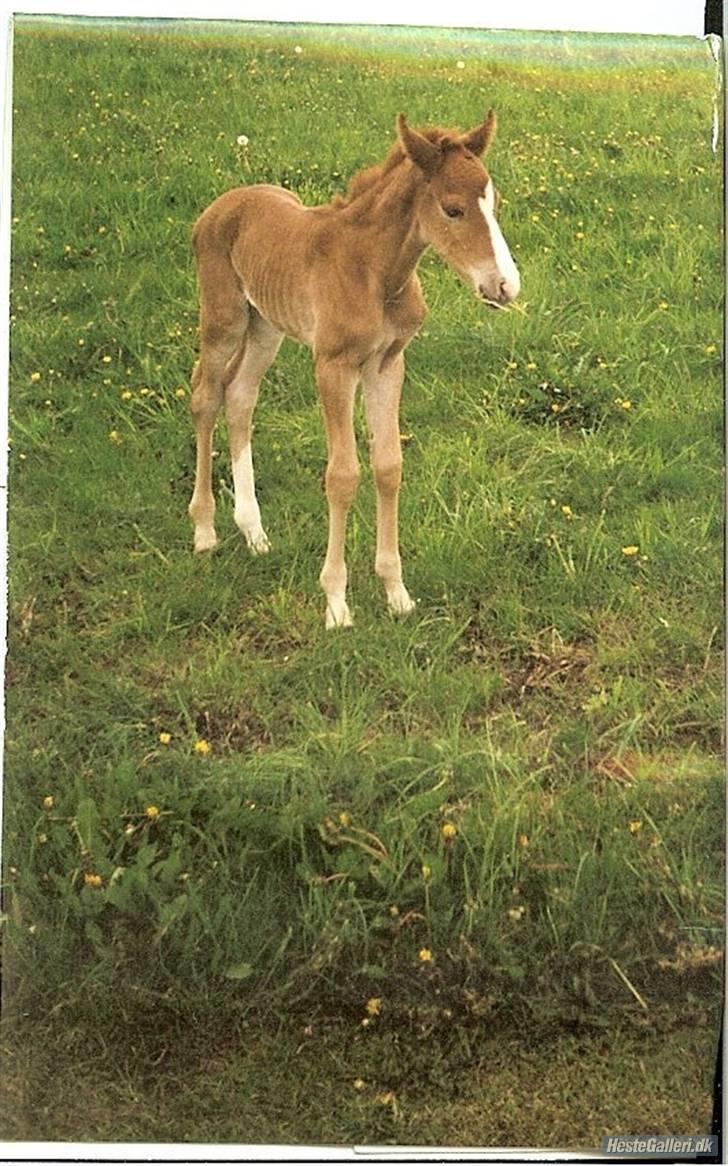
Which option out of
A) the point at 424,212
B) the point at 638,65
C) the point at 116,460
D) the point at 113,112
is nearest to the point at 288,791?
the point at 116,460

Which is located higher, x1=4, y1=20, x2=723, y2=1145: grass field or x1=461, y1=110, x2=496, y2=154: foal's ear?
x1=461, y1=110, x2=496, y2=154: foal's ear

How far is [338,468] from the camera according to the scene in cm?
190

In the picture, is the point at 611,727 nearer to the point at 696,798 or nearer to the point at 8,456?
the point at 696,798

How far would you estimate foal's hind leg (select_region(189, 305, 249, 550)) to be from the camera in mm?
1904

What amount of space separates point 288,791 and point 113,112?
35.0 inches

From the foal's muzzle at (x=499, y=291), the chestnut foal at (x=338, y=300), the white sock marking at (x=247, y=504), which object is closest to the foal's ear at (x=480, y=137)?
the chestnut foal at (x=338, y=300)

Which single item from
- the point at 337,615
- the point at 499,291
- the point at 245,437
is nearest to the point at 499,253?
the point at 499,291

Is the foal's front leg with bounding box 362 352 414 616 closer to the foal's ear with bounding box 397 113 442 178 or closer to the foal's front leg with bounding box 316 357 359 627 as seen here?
the foal's front leg with bounding box 316 357 359 627

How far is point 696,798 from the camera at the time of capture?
6.27ft

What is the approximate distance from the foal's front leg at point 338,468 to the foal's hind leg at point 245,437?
0.28 feet

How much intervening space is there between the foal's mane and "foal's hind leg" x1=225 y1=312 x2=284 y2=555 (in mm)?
192

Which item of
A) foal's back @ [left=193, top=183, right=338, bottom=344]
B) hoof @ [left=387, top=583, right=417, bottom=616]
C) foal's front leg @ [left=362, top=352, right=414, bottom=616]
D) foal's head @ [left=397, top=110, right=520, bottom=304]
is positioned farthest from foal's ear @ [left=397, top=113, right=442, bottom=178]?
hoof @ [left=387, top=583, right=417, bottom=616]

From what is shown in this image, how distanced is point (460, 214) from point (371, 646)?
554mm

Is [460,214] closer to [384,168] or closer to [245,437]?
[384,168]
